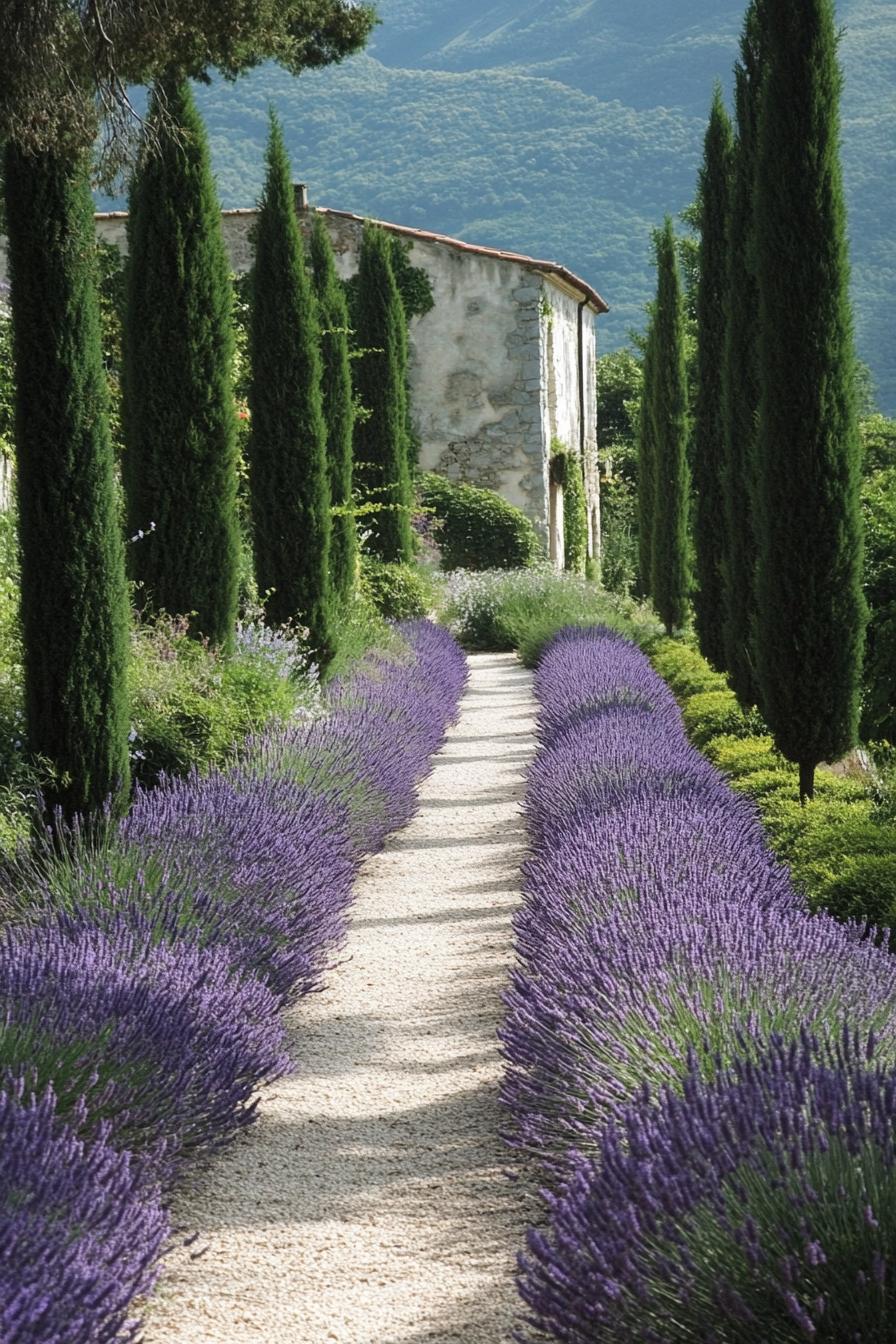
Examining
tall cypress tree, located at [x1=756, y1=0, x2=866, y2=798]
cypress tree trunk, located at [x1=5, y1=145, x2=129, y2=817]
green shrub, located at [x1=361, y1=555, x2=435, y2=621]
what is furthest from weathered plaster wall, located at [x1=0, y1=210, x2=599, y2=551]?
cypress tree trunk, located at [x1=5, y1=145, x2=129, y2=817]

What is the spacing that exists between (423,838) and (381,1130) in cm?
403

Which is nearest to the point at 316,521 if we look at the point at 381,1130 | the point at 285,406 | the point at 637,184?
the point at 285,406

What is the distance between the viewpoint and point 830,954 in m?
3.54

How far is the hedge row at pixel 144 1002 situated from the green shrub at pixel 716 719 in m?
3.53

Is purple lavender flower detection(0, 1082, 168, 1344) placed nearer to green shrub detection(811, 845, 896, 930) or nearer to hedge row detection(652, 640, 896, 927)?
hedge row detection(652, 640, 896, 927)

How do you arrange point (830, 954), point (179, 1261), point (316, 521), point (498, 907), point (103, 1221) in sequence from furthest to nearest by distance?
point (316, 521)
point (498, 907)
point (830, 954)
point (179, 1261)
point (103, 1221)

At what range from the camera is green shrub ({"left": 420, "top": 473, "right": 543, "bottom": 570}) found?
892 inches

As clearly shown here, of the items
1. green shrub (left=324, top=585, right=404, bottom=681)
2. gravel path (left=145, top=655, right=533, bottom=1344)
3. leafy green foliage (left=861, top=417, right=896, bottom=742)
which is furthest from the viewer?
green shrub (left=324, top=585, right=404, bottom=681)

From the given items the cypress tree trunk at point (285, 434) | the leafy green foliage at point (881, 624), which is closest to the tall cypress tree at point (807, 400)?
the leafy green foliage at point (881, 624)

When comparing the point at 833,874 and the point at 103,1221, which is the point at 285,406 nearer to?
the point at 833,874

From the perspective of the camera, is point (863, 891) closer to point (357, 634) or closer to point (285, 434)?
point (285, 434)

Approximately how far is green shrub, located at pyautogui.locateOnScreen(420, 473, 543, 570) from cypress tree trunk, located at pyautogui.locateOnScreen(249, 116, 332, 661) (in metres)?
11.3

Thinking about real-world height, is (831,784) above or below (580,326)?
below

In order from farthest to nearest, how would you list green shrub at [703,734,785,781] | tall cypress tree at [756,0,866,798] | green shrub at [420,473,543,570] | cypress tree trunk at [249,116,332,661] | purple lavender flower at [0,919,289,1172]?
green shrub at [420,473,543,570]
cypress tree trunk at [249,116,332,661]
green shrub at [703,734,785,781]
tall cypress tree at [756,0,866,798]
purple lavender flower at [0,919,289,1172]
